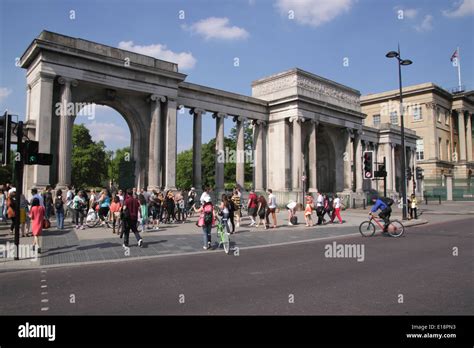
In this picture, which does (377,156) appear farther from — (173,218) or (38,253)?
(38,253)

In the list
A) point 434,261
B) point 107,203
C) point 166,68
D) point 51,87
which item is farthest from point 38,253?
point 166,68

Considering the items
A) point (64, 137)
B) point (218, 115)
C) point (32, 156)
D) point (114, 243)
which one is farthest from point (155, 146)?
point (32, 156)

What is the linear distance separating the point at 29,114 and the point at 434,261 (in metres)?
23.1

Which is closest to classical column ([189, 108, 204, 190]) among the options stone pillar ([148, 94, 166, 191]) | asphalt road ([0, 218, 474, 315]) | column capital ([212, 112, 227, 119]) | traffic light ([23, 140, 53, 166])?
column capital ([212, 112, 227, 119])

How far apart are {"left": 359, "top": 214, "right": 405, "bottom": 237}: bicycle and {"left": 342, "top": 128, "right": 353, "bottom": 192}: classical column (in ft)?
85.5

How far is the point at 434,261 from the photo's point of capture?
866cm

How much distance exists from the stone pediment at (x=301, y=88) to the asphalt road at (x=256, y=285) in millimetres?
25304

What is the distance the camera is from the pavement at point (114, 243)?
9.48 m

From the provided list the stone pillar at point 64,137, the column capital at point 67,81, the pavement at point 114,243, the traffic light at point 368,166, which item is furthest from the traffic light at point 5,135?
the traffic light at point 368,166

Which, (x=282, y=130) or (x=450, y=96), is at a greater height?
(x=450, y=96)

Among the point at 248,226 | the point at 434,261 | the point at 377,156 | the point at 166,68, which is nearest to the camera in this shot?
the point at 434,261

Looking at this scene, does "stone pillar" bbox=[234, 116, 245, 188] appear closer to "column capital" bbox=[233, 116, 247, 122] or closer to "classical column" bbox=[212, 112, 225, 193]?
"column capital" bbox=[233, 116, 247, 122]

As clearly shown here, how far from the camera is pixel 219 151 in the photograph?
98.2 ft
